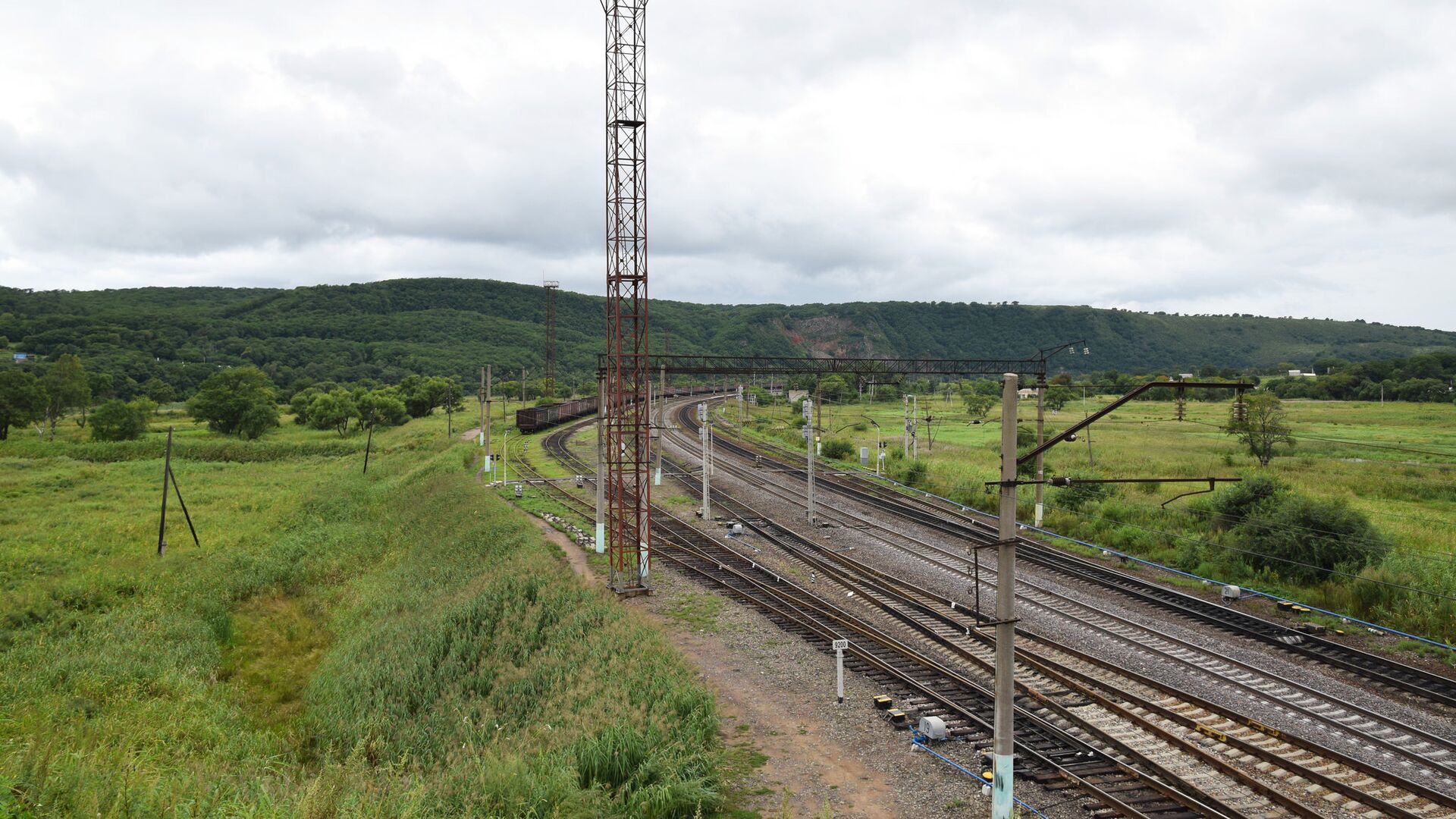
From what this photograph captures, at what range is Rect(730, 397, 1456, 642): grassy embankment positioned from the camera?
75.5 ft

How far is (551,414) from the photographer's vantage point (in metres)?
79.4

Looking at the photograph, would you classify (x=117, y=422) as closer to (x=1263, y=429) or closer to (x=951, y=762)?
(x=951, y=762)

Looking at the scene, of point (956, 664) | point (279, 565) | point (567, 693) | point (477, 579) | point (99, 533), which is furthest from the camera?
point (99, 533)

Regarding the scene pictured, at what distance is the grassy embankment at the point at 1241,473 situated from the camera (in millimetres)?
23000

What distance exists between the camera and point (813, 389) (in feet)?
398

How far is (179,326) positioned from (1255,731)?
640ft

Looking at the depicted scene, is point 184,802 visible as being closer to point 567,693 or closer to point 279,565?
point 567,693

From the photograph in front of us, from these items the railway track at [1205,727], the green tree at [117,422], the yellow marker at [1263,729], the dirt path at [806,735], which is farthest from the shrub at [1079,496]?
the green tree at [117,422]

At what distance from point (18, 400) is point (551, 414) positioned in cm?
4962

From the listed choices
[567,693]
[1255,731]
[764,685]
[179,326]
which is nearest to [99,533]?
[567,693]

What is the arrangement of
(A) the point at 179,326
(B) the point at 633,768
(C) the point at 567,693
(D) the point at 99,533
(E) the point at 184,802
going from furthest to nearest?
A: (A) the point at 179,326, (D) the point at 99,533, (C) the point at 567,693, (B) the point at 633,768, (E) the point at 184,802

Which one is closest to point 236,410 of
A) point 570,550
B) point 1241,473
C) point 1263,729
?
point 570,550

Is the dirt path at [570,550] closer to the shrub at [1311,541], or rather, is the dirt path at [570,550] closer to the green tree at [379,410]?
the shrub at [1311,541]

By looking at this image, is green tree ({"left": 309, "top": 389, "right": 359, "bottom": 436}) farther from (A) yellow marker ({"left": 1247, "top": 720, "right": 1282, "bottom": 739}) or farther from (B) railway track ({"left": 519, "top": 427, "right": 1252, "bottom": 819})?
(A) yellow marker ({"left": 1247, "top": 720, "right": 1282, "bottom": 739})
